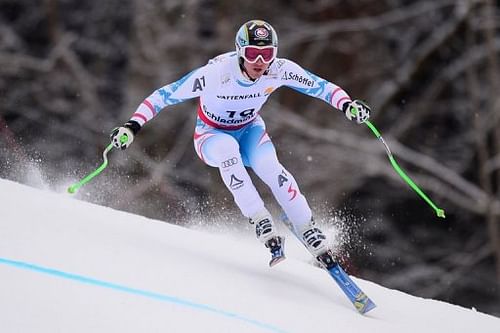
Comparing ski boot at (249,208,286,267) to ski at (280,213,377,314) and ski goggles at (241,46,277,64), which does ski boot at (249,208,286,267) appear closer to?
ski at (280,213,377,314)

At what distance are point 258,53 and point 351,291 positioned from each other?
4.75 ft

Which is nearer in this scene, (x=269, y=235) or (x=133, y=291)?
(x=133, y=291)

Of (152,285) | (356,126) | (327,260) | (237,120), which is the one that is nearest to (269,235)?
(327,260)

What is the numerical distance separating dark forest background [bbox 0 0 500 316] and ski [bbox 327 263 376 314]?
26.7 feet

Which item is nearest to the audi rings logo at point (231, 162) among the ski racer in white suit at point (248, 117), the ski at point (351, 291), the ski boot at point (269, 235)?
the ski racer in white suit at point (248, 117)

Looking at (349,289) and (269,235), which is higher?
(269,235)

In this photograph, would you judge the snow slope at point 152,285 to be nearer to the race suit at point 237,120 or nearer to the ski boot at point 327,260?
the ski boot at point 327,260

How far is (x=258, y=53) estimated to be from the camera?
5438 millimetres

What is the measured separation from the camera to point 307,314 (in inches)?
203

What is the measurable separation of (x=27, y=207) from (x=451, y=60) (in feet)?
33.9

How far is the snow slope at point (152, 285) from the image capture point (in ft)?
14.3

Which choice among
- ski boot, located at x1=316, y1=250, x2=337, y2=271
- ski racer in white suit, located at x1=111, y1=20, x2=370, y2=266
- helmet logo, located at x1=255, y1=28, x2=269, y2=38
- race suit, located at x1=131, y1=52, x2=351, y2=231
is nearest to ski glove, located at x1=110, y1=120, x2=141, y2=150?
ski racer in white suit, located at x1=111, y1=20, x2=370, y2=266

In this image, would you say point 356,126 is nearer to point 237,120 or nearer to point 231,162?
point 237,120

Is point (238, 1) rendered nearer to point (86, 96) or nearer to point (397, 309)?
point (86, 96)
